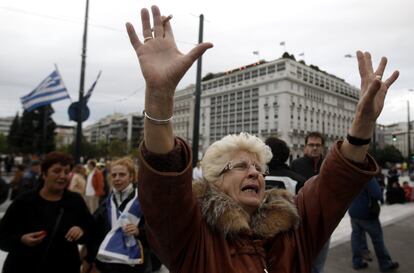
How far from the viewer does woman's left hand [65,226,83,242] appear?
297 centimetres

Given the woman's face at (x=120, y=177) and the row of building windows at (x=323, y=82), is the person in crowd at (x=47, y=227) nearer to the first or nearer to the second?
the woman's face at (x=120, y=177)

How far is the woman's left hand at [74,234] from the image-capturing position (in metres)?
2.97

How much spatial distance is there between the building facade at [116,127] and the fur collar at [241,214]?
104765 mm

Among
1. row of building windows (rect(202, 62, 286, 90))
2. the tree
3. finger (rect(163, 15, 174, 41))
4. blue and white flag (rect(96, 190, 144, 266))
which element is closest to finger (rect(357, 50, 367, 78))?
finger (rect(163, 15, 174, 41))

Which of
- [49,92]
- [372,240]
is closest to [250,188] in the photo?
[372,240]

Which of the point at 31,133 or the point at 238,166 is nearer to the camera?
the point at 238,166

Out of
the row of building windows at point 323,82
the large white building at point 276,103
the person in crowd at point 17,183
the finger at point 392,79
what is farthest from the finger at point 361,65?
the row of building windows at point 323,82

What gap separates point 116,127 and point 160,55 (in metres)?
141

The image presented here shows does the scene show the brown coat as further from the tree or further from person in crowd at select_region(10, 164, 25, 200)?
the tree

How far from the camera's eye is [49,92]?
10.9 m

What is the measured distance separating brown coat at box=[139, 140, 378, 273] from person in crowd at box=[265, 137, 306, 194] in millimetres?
1752

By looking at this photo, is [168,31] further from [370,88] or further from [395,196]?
[395,196]

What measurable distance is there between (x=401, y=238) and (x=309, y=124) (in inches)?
3040

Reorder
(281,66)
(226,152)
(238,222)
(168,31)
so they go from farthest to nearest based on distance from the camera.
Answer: (281,66) < (226,152) < (238,222) < (168,31)
